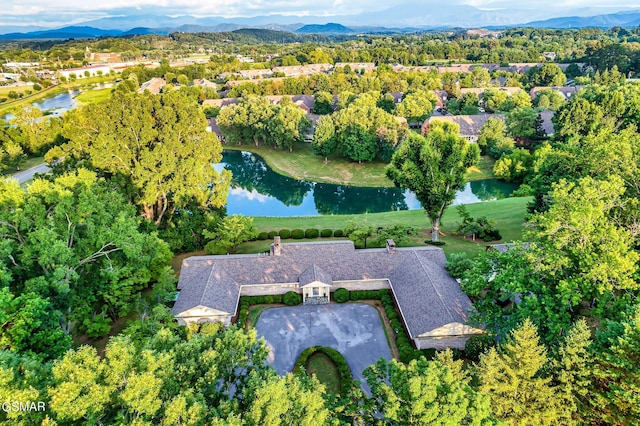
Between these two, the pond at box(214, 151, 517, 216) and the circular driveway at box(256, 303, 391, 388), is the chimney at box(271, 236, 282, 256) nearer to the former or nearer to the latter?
the circular driveway at box(256, 303, 391, 388)

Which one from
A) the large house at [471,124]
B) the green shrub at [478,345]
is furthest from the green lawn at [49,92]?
the green shrub at [478,345]

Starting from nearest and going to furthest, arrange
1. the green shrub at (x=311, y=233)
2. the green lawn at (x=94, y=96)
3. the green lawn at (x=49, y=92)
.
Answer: the green shrub at (x=311, y=233) → the green lawn at (x=49, y=92) → the green lawn at (x=94, y=96)

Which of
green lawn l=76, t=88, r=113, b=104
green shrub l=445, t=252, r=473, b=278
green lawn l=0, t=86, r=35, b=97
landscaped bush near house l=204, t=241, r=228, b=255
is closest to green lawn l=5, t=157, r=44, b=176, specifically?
landscaped bush near house l=204, t=241, r=228, b=255

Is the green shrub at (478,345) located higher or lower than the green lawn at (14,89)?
lower

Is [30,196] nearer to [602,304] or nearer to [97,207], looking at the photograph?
[97,207]

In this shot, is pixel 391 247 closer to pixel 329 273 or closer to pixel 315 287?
pixel 329 273

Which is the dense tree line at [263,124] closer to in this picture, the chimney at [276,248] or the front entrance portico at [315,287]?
the chimney at [276,248]
